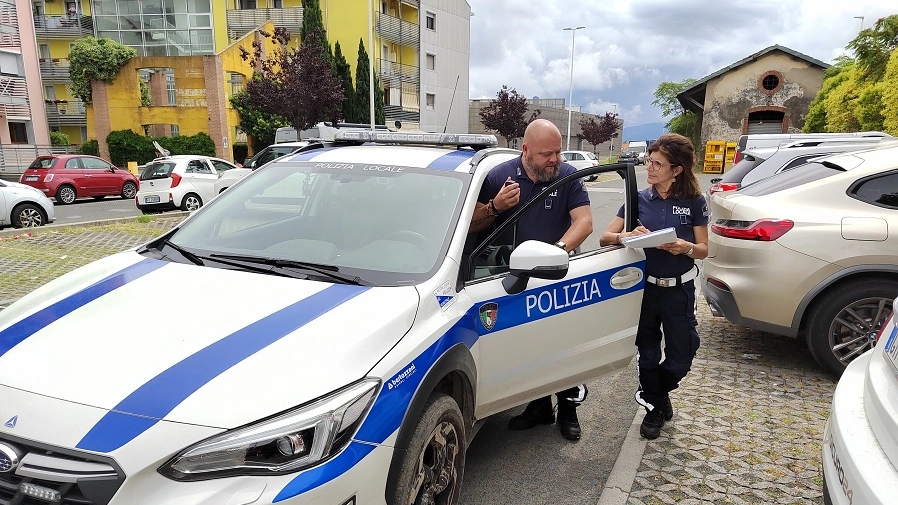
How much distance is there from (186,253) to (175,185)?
13.5m

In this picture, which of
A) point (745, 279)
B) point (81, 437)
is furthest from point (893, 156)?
point (81, 437)

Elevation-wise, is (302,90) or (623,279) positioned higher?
(302,90)

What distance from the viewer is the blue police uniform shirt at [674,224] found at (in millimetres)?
3447

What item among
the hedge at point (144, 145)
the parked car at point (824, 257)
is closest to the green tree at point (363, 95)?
the hedge at point (144, 145)

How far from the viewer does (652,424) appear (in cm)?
367

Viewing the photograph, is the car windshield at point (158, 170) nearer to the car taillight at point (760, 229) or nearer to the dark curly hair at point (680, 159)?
the car taillight at point (760, 229)

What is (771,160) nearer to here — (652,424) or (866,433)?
(652,424)

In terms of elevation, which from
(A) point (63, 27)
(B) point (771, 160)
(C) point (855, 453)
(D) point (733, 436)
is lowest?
(D) point (733, 436)

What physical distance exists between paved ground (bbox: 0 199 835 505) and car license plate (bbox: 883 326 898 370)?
1156mm

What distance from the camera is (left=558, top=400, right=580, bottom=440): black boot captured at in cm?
370

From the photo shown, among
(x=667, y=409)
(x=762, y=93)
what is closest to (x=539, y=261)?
(x=667, y=409)

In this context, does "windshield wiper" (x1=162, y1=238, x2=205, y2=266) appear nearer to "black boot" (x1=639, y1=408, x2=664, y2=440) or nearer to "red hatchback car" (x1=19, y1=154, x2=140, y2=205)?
"black boot" (x1=639, y1=408, x2=664, y2=440)

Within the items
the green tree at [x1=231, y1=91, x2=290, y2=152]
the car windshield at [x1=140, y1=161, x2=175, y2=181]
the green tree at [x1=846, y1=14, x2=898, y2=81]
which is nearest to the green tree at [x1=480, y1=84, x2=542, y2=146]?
the green tree at [x1=231, y1=91, x2=290, y2=152]

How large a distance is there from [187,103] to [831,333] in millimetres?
33643
